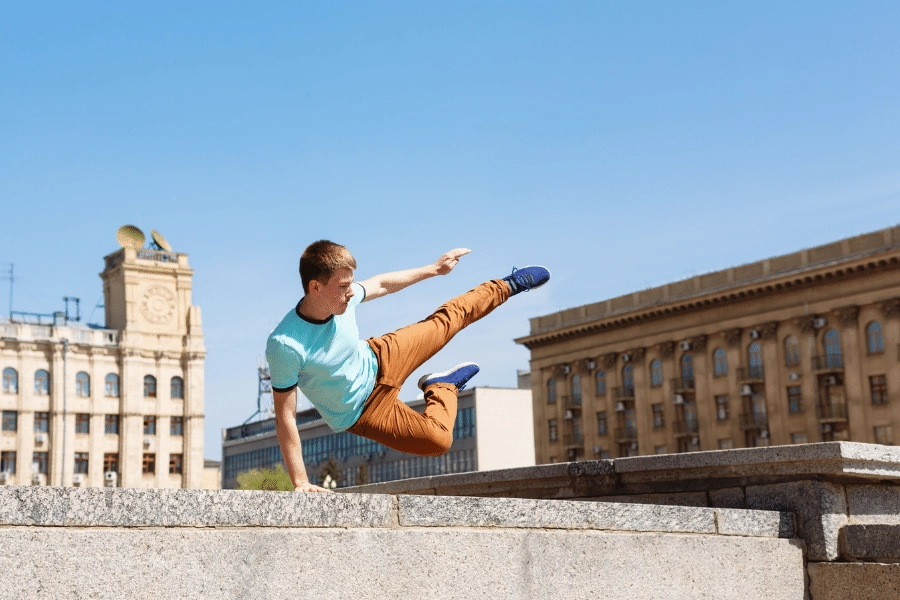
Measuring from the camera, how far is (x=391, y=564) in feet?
14.9

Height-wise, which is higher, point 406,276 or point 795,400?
point 795,400

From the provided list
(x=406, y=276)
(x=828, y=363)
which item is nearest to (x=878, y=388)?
(x=828, y=363)

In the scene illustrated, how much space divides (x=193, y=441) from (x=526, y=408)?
26919mm

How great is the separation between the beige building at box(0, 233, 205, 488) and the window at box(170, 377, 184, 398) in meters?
0.08

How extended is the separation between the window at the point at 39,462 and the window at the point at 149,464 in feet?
22.6

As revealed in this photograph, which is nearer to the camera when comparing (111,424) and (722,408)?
(722,408)

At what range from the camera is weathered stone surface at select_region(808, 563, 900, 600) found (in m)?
5.76

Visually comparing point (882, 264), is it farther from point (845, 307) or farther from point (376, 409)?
point (376, 409)

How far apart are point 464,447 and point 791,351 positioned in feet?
120

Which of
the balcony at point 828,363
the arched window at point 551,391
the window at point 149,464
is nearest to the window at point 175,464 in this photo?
the window at point 149,464

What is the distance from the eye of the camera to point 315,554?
432 centimetres

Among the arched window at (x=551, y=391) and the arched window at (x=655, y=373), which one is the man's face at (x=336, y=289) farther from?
the arched window at (x=551, y=391)

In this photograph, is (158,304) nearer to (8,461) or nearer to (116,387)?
(116,387)

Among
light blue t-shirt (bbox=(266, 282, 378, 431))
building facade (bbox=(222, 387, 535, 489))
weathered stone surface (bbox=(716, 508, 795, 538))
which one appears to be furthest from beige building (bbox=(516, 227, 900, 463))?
light blue t-shirt (bbox=(266, 282, 378, 431))
